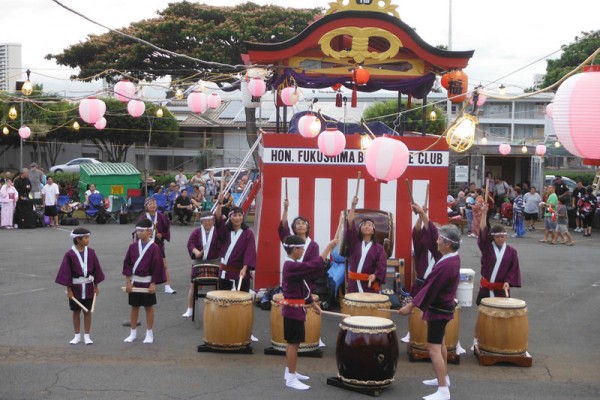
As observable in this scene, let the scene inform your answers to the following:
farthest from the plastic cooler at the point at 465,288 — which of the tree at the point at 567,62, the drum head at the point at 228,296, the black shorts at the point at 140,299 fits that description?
the tree at the point at 567,62

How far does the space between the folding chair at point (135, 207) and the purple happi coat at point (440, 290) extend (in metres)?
18.4

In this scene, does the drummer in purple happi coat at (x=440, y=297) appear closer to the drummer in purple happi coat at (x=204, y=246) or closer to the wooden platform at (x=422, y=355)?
the wooden platform at (x=422, y=355)

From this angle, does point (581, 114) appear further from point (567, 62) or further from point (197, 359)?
point (567, 62)

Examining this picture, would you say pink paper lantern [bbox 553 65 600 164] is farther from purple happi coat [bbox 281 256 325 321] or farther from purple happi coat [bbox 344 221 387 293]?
purple happi coat [bbox 344 221 387 293]

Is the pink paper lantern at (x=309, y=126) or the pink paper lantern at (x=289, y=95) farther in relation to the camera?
the pink paper lantern at (x=289, y=95)

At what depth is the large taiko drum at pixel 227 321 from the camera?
8.54 metres

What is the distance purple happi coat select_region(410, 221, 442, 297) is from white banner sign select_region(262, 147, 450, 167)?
2479 mm

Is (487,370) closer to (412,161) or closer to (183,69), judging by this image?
(412,161)

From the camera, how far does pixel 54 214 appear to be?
22297mm

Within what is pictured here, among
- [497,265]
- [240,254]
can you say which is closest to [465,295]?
[497,265]

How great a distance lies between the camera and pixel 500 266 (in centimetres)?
897

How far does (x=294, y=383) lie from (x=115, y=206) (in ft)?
59.1

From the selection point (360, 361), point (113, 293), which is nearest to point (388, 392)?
point (360, 361)

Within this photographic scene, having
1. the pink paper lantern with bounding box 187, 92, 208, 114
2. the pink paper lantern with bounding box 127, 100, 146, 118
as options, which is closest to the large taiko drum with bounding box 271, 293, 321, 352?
the pink paper lantern with bounding box 187, 92, 208, 114
